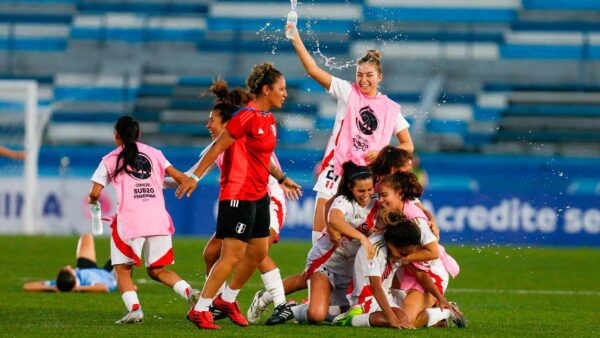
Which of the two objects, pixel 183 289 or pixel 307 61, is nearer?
pixel 183 289

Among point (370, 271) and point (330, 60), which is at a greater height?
point (330, 60)

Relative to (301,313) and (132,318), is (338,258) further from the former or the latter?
(132,318)

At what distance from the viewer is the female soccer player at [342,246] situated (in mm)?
8539

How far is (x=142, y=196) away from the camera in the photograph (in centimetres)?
911

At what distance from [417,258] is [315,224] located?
1.29 metres

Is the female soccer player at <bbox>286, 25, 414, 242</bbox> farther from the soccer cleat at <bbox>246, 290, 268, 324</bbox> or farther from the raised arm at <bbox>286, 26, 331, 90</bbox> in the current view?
the soccer cleat at <bbox>246, 290, 268, 324</bbox>

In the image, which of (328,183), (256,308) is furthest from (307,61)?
(256,308)

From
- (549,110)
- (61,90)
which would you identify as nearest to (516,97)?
(549,110)

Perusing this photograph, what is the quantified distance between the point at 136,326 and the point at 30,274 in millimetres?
6230

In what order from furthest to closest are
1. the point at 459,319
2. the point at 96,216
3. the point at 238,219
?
the point at 96,216 → the point at 459,319 → the point at 238,219

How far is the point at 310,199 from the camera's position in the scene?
811 inches

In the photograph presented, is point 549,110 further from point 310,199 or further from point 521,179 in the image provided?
point 310,199

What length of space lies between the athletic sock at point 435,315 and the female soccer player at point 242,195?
4.19 feet

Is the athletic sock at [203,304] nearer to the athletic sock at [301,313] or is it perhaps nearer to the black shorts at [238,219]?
the black shorts at [238,219]
